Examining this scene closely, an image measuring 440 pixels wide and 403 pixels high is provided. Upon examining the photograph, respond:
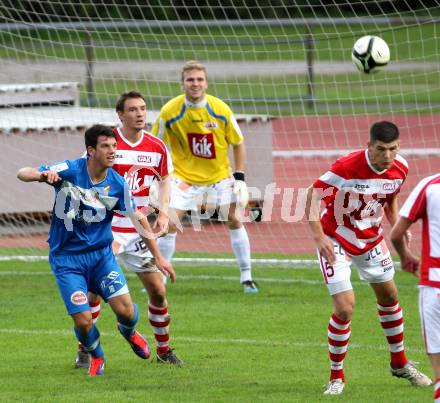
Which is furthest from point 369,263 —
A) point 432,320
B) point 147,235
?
point 432,320

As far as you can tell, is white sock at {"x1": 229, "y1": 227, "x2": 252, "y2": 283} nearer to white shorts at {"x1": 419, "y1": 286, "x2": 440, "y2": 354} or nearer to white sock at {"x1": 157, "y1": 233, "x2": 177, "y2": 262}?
white sock at {"x1": 157, "y1": 233, "x2": 177, "y2": 262}

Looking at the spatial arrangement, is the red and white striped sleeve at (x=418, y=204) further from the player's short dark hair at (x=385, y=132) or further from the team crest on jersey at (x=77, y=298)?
the team crest on jersey at (x=77, y=298)

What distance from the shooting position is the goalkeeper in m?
11.7

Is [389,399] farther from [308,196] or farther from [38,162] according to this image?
[38,162]

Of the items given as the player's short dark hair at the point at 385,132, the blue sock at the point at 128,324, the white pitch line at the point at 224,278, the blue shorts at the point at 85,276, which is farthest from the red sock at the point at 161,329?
the white pitch line at the point at 224,278

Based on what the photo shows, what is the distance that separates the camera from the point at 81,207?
7.90 metres

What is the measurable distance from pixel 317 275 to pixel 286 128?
22.2 feet

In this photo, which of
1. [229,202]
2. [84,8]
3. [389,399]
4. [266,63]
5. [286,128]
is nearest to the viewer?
[389,399]

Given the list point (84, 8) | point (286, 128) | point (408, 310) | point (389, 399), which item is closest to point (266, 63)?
point (286, 128)

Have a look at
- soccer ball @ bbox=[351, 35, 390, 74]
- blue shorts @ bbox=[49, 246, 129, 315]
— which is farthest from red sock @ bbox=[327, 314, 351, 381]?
soccer ball @ bbox=[351, 35, 390, 74]

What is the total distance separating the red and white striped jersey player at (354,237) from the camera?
7.45m

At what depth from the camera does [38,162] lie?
599 inches

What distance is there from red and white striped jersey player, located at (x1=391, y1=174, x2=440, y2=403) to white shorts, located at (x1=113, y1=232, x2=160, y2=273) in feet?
9.59

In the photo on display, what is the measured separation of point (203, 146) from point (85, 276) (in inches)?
166
